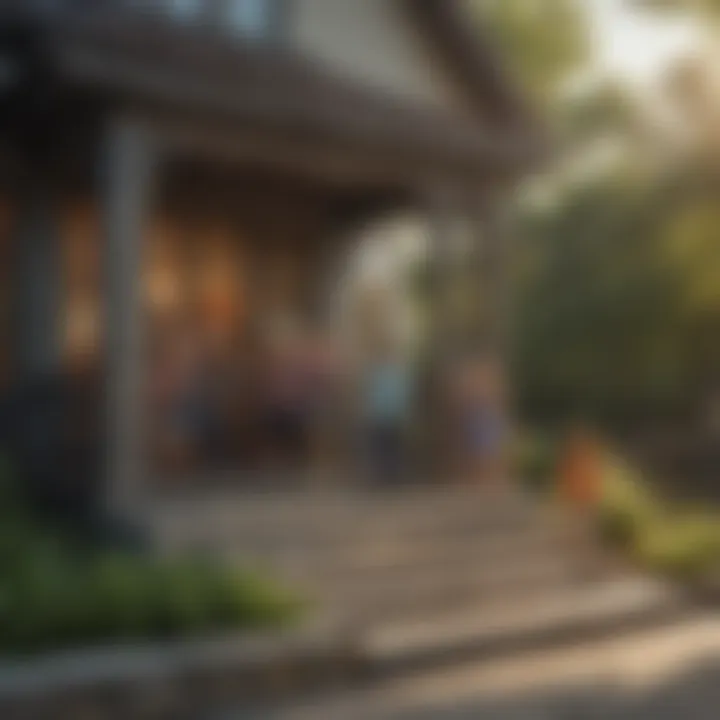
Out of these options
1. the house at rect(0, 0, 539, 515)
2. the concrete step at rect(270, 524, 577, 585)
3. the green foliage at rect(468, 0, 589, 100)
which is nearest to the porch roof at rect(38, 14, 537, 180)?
the house at rect(0, 0, 539, 515)

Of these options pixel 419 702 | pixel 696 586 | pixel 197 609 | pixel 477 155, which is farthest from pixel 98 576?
pixel 477 155

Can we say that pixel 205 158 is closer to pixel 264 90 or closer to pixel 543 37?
pixel 264 90

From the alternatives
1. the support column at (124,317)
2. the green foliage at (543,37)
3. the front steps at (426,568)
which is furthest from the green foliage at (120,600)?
the green foliage at (543,37)

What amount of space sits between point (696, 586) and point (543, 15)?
558 inches

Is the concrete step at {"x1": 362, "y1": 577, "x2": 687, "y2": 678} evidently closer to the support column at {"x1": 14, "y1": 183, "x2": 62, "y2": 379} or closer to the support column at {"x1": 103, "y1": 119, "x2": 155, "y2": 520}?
the support column at {"x1": 103, "y1": 119, "x2": 155, "y2": 520}

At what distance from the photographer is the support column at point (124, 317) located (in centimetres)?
1060

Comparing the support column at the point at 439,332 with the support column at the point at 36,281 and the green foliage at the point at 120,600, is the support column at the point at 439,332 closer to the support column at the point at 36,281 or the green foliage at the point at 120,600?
the support column at the point at 36,281

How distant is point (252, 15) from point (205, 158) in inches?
88.4

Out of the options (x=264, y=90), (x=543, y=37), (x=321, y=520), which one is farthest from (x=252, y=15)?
(x=543, y=37)

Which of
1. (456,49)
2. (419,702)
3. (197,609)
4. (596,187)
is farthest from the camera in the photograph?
(596,187)

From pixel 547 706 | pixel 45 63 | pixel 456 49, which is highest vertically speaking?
pixel 456 49

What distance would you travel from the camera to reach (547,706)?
7434mm

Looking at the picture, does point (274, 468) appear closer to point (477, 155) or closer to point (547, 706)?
point (477, 155)

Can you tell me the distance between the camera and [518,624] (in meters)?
9.68
